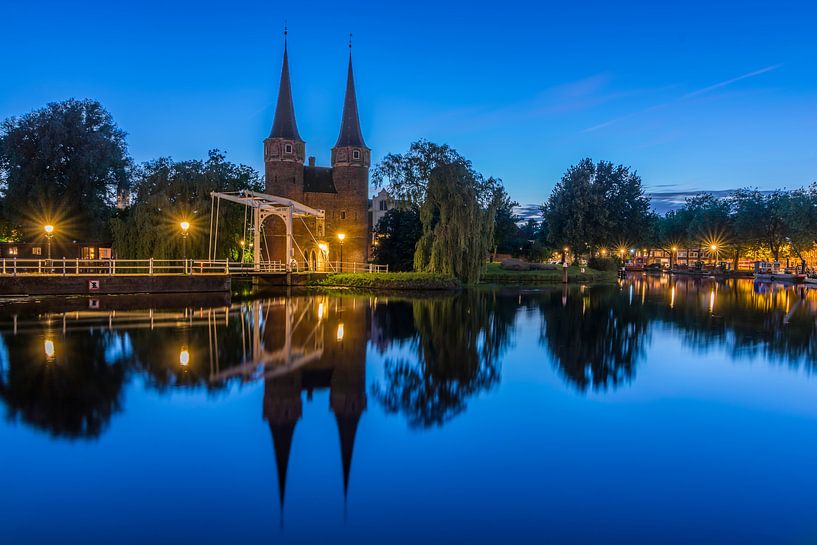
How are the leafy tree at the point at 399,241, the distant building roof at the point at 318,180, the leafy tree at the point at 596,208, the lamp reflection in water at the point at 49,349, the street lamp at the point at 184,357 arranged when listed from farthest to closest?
the leafy tree at the point at 596,208 → the distant building roof at the point at 318,180 → the leafy tree at the point at 399,241 → the lamp reflection in water at the point at 49,349 → the street lamp at the point at 184,357

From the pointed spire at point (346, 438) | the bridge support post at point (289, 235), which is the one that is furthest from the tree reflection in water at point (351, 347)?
the bridge support post at point (289, 235)

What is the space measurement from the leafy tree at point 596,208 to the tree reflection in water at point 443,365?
3547 cm

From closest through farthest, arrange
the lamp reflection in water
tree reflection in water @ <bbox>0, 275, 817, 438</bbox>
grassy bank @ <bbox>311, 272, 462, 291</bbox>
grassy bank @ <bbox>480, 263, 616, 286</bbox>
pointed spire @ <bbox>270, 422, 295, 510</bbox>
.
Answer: pointed spire @ <bbox>270, 422, 295, 510</bbox> < tree reflection in water @ <bbox>0, 275, 817, 438</bbox> < the lamp reflection in water < grassy bank @ <bbox>311, 272, 462, 291</bbox> < grassy bank @ <bbox>480, 263, 616, 286</bbox>

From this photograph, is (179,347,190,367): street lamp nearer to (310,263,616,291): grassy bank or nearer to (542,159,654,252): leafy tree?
(310,263,616,291): grassy bank

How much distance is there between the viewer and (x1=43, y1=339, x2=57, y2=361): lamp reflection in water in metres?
11.8

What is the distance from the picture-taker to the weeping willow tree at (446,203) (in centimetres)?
3450

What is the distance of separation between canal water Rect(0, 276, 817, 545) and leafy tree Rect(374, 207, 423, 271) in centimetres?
2901

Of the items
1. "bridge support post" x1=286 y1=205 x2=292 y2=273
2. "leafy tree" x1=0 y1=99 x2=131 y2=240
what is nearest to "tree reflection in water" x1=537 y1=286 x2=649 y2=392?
"bridge support post" x1=286 y1=205 x2=292 y2=273

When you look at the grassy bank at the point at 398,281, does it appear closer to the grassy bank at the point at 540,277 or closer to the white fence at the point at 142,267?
the grassy bank at the point at 540,277

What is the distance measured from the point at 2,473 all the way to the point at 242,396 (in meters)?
3.62

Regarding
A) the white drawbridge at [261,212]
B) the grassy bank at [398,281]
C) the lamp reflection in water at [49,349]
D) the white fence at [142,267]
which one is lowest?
the lamp reflection in water at [49,349]

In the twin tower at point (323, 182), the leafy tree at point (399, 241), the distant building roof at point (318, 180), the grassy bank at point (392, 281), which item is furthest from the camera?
the distant building roof at point (318, 180)

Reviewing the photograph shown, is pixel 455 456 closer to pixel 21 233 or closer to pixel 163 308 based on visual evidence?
pixel 163 308

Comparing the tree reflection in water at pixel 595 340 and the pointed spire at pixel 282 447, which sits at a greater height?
the tree reflection in water at pixel 595 340
